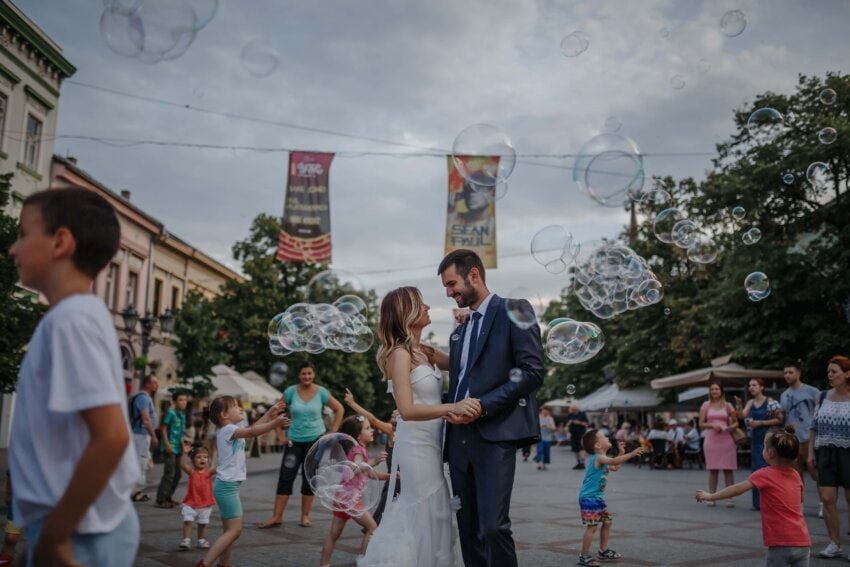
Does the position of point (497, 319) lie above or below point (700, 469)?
above

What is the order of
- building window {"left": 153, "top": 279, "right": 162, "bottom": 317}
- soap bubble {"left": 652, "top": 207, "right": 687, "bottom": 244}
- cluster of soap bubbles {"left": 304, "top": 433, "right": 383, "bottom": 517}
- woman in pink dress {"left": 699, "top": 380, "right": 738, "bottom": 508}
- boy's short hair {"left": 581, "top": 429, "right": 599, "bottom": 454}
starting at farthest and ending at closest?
building window {"left": 153, "top": 279, "right": 162, "bottom": 317} → woman in pink dress {"left": 699, "top": 380, "right": 738, "bottom": 508} → soap bubble {"left": 652, "top": 207, "right": 687, "bottom": 244} → boy's short hair {"left": 581, "top": 429, "right": 599, "bottom": 454} → cluster of soap bubbles {"left": 304, "top": 433, "right": 383, "bottom": 517}

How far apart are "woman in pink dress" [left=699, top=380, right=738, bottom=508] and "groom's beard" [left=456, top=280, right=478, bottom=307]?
8520 mm

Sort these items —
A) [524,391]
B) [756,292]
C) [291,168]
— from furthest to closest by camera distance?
[291,168] → [756,292] → [524,391]

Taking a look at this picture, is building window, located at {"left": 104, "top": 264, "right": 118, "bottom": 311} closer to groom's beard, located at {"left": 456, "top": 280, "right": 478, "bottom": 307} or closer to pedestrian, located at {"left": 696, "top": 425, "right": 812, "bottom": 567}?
groom's beard, located at {"left": 456, "top": 280, "right": 478, "bottom": 307}

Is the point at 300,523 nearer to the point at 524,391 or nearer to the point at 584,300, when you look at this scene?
the point at 584,300

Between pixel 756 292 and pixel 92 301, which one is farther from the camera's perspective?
pixel 756 292

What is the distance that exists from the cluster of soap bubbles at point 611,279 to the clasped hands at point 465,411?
608 cm

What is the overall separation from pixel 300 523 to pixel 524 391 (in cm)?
584

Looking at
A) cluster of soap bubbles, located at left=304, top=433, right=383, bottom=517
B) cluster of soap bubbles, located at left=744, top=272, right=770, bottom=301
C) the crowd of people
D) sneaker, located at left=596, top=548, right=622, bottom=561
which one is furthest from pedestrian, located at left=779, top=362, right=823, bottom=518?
cluster of soap bubbles, located at left=304, top=433, right=383, bottom=517

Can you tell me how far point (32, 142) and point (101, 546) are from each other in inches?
1106

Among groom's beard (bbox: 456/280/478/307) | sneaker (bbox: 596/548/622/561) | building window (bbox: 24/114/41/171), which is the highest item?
building window (bbox: 24/114/41/171)

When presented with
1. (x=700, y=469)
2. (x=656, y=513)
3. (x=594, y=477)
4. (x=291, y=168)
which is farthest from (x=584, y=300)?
(x=700, y=469)

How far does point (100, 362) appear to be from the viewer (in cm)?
207

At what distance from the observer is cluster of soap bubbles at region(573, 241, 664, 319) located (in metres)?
10.2
